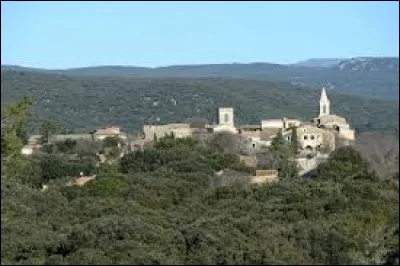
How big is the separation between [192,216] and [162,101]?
94.3m

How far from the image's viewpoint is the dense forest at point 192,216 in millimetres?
17469

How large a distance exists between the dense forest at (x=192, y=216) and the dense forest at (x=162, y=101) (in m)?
67.2

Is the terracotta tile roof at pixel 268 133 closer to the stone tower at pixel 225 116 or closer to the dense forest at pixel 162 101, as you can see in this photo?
the stone tower at pixel 225 116

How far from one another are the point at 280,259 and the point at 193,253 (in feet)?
7.45

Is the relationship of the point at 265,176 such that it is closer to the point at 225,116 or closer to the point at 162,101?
the point at 225,116

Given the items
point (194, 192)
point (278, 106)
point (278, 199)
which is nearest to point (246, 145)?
point (194, 192)

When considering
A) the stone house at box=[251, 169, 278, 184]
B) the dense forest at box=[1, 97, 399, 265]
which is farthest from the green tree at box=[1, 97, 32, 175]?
the stone house at box=[251, 169, 278, 184]

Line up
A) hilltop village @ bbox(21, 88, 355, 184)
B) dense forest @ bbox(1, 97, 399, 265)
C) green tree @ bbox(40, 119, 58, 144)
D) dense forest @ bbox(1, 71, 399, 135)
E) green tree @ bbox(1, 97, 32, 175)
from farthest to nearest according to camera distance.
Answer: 1. dense forest @ bbox(1, 71, 399, 135)
2. green tree @ bbox(40, 119, 58, 144)
3. hilltop village @ bbox(21, 88, 355, 184)
4. dense forest @ bbox(1, 97, 399, 265)
5. green tree @ bbox(1, 97, 32, 175)

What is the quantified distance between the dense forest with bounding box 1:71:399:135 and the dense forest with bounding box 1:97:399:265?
221 ft

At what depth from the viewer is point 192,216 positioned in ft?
89.0

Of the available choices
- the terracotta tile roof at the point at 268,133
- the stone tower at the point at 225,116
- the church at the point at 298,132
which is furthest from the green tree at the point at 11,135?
the stone tower at the point at 225,116

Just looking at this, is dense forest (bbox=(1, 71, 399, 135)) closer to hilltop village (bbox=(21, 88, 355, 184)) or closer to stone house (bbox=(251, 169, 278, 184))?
hilltop village (bbox=(21, 88, 355, 184))

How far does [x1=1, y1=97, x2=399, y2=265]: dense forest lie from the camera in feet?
57.3

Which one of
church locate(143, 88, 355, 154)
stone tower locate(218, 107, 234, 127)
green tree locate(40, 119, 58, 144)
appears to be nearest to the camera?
church locate(143, 88, 355, 154)
